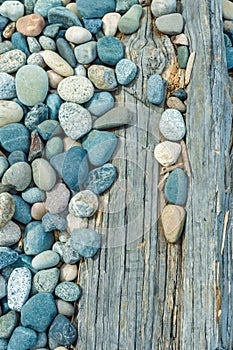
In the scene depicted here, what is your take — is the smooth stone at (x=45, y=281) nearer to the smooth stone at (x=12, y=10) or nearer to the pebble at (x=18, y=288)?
the pebble at (x=18, y=288)

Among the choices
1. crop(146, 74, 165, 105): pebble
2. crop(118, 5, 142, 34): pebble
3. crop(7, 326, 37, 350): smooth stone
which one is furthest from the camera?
crop(118, 5, 142, 34): pebble

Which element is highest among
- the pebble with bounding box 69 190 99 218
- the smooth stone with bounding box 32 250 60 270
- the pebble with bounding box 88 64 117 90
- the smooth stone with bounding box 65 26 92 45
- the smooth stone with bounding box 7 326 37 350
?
the smooth stone with bounding box 65 26 92 45

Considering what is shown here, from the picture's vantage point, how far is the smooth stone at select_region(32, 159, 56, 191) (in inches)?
60.1

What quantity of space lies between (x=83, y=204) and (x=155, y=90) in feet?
1.59

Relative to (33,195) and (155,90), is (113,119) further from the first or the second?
(33,195)

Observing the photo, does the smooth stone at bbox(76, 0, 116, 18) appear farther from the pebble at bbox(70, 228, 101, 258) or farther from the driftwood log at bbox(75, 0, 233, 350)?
the pebble at bbox(70, 228, 101, 258)

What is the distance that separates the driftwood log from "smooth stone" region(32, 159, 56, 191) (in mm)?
190

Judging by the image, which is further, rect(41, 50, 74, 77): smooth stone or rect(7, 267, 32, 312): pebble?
rect(41, 50, 74, 77): smooth stone

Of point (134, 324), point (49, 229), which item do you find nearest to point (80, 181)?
point (49, 229)

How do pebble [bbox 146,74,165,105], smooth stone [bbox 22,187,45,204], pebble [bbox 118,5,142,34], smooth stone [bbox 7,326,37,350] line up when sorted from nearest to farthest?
smooth stone [bbox 7,326,37,350], smooth stone [bbox 22,187,45,204], pebble [bbox 146,74,165,105], pebble [bbox 118,5,142,34]

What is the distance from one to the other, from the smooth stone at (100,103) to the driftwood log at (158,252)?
59mm

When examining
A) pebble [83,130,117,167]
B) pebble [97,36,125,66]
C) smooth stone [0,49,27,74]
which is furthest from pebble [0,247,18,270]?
pebble [97,36,125,66]

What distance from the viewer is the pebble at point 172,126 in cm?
161

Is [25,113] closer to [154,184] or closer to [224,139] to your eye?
[154,184]
